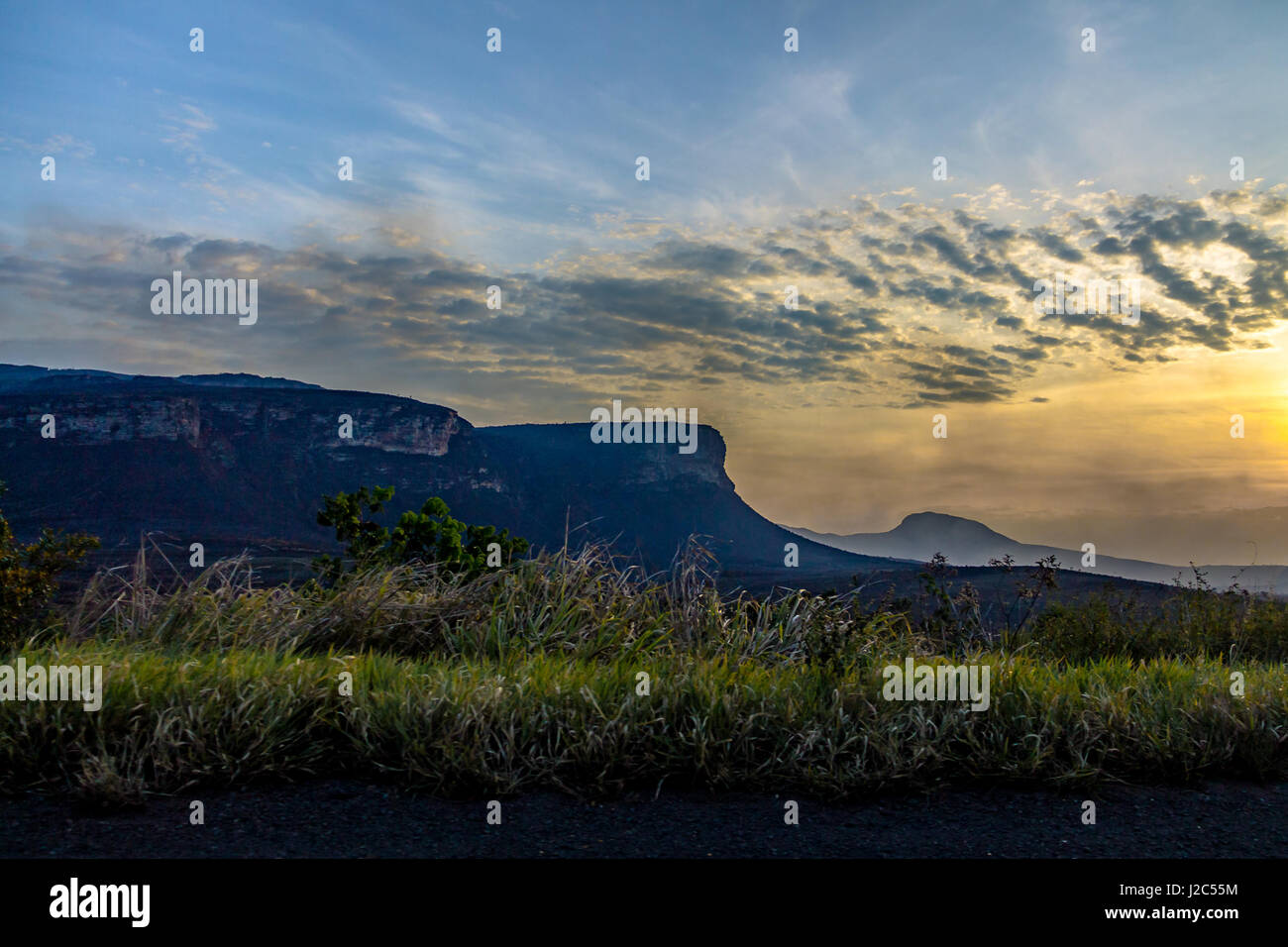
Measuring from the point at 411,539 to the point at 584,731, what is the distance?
5.93m

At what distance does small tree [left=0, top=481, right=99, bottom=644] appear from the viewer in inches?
268

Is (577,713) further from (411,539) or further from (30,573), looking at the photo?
(411,539)

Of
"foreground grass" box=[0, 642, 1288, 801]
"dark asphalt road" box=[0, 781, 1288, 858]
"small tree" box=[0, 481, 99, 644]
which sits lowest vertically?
"dark asphalt road" box=[0, 781, 1288, 858]

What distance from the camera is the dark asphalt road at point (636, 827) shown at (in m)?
3.59

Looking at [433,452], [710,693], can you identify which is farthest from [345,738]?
[433,452]

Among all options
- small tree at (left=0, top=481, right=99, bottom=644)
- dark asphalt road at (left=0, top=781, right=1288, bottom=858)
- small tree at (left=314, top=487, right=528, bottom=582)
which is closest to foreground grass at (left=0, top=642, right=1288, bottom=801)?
dark asphalt road at (left=0, top=781, right=1288, bottom=858)

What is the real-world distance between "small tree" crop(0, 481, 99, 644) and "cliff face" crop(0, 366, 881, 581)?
69745mm

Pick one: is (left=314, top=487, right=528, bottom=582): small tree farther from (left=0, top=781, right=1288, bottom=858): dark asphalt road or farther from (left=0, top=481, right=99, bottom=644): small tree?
(left=0, top=781, right=1288, bottom=858): dark asphalt road

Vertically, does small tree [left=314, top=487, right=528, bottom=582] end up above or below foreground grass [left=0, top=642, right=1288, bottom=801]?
above

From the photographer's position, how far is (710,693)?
4723mm

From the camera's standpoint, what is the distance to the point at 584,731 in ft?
14.5

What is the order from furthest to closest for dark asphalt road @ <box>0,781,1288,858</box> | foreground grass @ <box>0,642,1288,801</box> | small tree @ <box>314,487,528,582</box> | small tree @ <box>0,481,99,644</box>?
small tree @ <box>314,487,528,582</box> → small tree @ <box>0,481,99,644</box> → foreground grass @ <box>0,642,1288,801</box> → dark asphalt road @ <box>0,781,1288,858</box>
